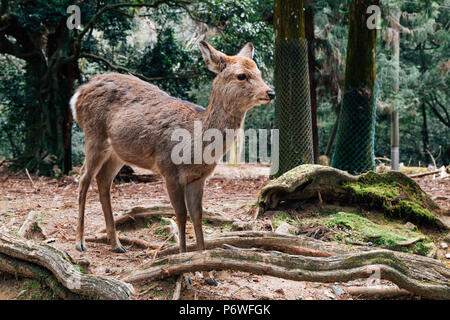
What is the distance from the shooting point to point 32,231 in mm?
4641

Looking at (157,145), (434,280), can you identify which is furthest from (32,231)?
(434,280)

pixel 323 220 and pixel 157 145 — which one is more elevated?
pixel 157 145

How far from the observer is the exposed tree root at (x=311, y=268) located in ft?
10.0

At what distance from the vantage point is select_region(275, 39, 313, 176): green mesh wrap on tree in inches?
287

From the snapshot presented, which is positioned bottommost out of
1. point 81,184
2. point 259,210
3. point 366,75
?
point 259,210

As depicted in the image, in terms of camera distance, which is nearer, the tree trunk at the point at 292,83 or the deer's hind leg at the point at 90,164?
the deer's hind leg at the point at 90,164

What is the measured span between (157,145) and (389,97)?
17.4 metres

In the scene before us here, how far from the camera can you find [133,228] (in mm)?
5102

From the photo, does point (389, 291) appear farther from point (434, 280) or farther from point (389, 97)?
point (389, 97)

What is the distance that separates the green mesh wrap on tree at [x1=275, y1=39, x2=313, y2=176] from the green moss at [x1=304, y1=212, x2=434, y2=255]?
2383 mm

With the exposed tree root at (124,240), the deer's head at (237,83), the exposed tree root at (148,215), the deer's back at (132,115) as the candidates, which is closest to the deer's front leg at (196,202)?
the deer's back at (132,115)

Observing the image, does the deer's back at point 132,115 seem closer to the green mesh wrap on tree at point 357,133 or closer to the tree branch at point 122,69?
the green mesh wrap on tree at point 357,133

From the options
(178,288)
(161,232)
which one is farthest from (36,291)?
(161,232)

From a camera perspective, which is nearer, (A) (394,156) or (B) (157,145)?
(B) (157,145)
